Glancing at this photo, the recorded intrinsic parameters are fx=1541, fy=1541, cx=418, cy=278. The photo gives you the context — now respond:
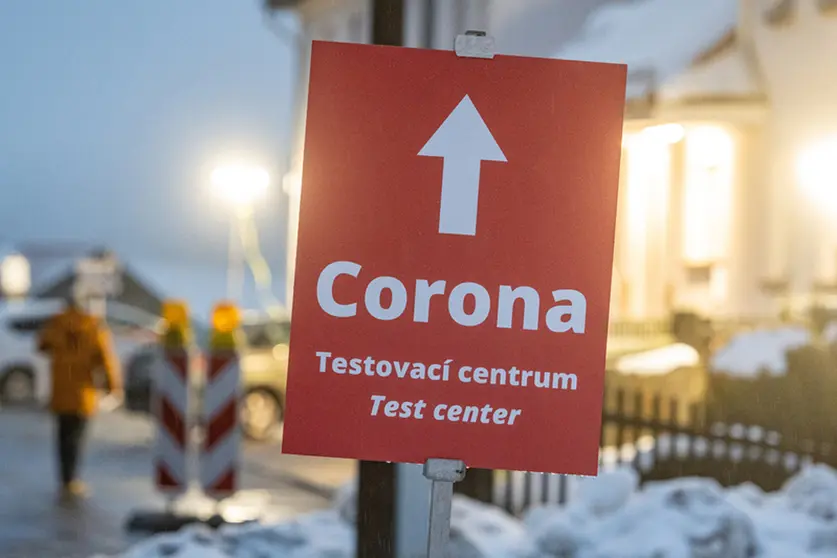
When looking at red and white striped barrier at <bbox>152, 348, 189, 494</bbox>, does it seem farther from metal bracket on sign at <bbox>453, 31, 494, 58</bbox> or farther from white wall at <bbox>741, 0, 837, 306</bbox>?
white wall at <bbox>741, 0, 837, 306</bbox>

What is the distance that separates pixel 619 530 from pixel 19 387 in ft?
53.5

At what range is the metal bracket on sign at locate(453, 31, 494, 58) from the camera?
13.1 ft

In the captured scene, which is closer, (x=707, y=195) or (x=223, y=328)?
(x=223, y=328)

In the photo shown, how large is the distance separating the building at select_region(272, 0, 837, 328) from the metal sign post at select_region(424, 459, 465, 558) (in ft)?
43.7

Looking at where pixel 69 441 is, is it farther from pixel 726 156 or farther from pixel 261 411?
pixel 726 156

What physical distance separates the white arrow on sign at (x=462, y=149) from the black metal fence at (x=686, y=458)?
636cm

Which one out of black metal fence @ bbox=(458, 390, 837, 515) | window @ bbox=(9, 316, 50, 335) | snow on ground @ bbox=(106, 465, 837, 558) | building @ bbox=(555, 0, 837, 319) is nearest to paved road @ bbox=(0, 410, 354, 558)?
snow on ground @ bbox=(106, 465, 837, 558)

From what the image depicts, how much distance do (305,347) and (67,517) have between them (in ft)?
25.5

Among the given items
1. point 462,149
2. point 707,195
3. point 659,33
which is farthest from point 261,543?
point 707,195

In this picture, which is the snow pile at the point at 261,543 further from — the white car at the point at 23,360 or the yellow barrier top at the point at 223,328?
the white car at the point at 23,360

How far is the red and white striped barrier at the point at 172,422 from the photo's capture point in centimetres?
1091

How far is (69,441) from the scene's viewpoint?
12.6 m

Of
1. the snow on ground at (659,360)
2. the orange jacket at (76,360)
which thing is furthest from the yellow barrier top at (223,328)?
the snow on ground at (659,360)

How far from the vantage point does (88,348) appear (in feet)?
41.4
